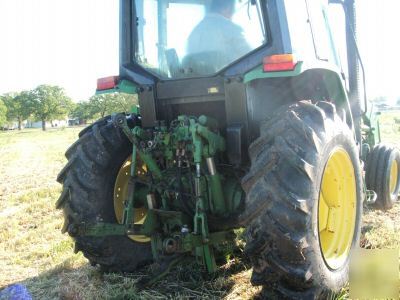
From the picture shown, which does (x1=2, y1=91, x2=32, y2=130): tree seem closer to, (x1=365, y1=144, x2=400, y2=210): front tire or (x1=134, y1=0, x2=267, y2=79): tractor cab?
(x1=365, y1=144, x2=400, y2=210): front tire

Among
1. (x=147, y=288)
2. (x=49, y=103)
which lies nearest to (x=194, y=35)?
(x=147, y=288)

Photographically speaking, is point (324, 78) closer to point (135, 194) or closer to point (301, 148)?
point (301, 148)

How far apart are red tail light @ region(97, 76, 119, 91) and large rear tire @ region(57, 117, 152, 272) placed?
13.5 inches

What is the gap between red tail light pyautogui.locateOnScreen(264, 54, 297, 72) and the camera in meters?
3.08

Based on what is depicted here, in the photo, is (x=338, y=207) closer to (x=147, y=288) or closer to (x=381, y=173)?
(x=147, y=288)

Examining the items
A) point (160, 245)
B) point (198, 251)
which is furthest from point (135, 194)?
point (198, 251)

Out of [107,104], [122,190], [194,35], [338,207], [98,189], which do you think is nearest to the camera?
[338,207]

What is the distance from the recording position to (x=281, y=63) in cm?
309

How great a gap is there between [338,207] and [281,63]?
1.34 metres

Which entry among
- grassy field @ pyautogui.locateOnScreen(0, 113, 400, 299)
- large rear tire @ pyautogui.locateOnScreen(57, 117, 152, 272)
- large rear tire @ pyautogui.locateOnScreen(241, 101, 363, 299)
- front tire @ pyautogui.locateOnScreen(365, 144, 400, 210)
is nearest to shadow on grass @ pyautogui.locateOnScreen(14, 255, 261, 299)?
grassy field @ pyautogui.locateOnScreen(0, 113, 400, 299)


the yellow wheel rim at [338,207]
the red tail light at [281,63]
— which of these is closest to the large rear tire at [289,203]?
the red tail light at [281,63]

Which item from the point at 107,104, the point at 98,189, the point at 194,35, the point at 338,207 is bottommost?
the point at 338,207

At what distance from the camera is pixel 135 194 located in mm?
4176

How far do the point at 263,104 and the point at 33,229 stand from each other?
3981mm
